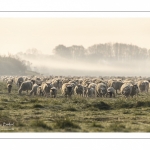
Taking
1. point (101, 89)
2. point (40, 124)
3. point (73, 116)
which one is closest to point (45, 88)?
point (101, 89)

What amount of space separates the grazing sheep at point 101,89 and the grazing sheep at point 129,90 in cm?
125

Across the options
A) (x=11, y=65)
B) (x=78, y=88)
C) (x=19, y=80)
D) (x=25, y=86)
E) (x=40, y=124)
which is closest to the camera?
(x=40, y=124)

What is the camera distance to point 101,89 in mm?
24938

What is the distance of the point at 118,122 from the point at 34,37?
20.0 feet

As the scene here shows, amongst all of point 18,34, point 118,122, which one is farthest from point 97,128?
point 18,34

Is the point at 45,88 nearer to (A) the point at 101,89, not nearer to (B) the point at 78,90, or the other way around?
(B) the point at 78,90

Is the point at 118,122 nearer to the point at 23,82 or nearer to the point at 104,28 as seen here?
the point at 104,28

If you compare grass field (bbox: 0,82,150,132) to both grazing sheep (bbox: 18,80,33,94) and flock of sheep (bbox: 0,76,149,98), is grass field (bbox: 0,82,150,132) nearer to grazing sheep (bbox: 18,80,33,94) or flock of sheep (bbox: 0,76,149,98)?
flock of sheep (bbox: 0,76,149,98)

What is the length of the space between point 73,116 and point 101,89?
8.49m

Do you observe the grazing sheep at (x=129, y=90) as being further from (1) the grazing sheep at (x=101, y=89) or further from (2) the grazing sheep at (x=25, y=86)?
(2) the grazing sheep at (x=25, y=86)

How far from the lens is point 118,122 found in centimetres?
1600

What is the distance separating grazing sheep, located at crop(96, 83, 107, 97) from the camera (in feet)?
80.2

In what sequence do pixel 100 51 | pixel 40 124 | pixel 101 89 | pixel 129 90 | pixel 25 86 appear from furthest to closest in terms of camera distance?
pixel 25 86
pixel 101 89
pixel 129 90
pixel 100 51
pixel 40 124
